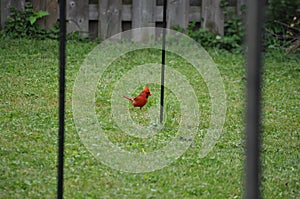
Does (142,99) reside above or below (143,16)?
below

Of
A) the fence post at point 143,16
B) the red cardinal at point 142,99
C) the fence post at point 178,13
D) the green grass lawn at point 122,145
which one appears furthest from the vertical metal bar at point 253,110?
the fence post at point 178,13

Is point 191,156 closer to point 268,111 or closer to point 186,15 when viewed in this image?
point 268,111

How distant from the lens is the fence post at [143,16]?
25.2 ft

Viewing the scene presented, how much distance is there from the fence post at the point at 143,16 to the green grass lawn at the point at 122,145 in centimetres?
106

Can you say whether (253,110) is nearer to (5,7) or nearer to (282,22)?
(5,7)

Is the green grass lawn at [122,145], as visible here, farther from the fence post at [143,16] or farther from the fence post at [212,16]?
the fence post at [212,16]

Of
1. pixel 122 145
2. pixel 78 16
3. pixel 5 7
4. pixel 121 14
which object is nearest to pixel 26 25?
pixel 5 7

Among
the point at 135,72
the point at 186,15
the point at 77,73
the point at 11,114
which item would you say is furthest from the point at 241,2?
the point at 11,114

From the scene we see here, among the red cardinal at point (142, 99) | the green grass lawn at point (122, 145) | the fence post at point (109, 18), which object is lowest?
the green grass lawn at point (122, 145)

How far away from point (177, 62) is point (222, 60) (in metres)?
0.67

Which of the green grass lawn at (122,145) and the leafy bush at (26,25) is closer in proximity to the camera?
the green grass lawn at (122,145)

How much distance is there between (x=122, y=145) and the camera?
402 cm

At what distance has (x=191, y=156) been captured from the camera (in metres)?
3.92

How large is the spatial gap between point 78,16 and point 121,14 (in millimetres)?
588
